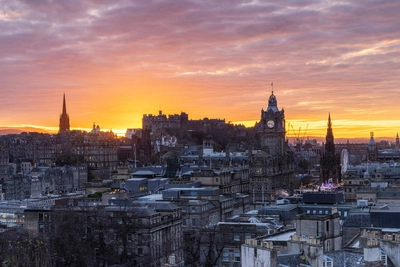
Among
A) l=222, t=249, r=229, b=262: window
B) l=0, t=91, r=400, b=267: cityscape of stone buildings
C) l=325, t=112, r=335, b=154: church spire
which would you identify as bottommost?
l=222, t=249, r=229, b=262: window

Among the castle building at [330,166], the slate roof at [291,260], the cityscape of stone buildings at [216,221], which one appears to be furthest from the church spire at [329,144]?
the slate roof at [291,260]

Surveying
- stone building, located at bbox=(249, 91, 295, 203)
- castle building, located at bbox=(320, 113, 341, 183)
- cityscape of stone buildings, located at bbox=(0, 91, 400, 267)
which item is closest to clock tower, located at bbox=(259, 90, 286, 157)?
stone building, located at bbox=(249, 91, 295, 203)

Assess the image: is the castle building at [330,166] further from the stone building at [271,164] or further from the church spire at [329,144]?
the stone building at [271,164]

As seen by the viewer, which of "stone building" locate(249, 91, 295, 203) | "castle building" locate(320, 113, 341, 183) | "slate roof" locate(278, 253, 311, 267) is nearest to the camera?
"slate roof" locate(278, 253, 311, 267)

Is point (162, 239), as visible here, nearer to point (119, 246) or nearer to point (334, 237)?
point (119, 246)

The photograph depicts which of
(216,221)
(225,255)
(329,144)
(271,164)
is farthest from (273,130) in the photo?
(225,255)

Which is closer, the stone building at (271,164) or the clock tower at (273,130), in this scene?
the stone building at (271,164)

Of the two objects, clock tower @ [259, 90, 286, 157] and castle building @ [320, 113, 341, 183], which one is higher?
clock tower @ [259, 90, 286, 157]

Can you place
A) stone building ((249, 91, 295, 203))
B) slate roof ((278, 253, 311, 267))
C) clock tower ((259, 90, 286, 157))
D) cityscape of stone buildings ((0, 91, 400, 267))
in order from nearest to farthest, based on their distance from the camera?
slate roof ((278, 253, 311, 267)) < cityscape of stone buildings ((0, 91, 400, 267)) < stone building ((249, 91, 295, 203)) < clock tower ((259, 90, 286, 157))

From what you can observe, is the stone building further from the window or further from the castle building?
the window

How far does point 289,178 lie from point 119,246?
262 feet

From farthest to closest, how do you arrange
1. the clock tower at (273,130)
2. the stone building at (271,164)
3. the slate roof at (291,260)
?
the clock tower at (273,130)
the stone building at (271,164)
the slate roof at (291,260)

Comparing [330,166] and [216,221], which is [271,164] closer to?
[330,166]

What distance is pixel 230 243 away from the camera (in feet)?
216
